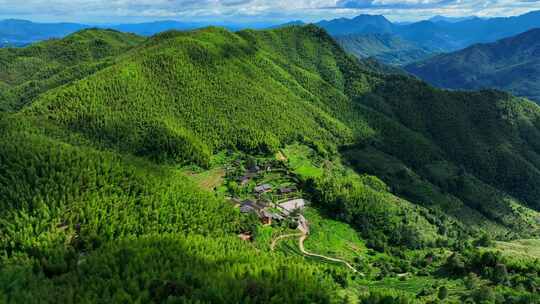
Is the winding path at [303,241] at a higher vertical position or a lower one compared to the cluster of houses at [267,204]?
lower

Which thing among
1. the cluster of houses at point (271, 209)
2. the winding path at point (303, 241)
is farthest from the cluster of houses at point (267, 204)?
the winding path at point (303, 241)

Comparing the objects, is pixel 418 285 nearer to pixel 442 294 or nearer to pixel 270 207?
pixel 442 294

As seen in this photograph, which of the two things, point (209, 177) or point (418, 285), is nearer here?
point (418, 285)

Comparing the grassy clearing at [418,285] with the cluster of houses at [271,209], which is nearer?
the grassy clearing at [418,285]

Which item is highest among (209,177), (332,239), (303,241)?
(209,177)

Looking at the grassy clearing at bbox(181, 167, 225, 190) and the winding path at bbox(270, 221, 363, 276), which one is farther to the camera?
the grassy clearing at bbox(181, 167, 225, 190)

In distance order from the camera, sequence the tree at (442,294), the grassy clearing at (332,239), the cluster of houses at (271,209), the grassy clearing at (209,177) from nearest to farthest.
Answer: the tree at (442,294), the grassy clearing at (332,239), the cluster of houses at (271,209), the grassy clearing at (209,177)

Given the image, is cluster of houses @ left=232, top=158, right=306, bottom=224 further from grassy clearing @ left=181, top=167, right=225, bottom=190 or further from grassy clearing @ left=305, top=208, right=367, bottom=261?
grassy clearing @ left=181, top=167, right=225, bottom=190

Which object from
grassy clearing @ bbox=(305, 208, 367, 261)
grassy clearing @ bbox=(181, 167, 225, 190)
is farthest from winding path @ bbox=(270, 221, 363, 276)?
grassy clearing @ bbox=(181, 167, 225, 190)

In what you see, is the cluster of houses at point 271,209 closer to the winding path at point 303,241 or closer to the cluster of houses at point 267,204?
the cluster of houses at point 267,204

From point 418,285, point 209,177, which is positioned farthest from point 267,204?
point 418,285

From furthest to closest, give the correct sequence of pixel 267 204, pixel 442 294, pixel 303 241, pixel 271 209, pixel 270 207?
pixel 267 204
pixel 270 207
pixel 271 209
pixel 303 241
pixel 442 294
